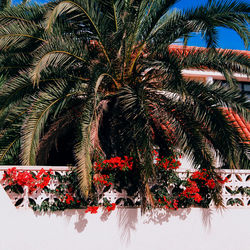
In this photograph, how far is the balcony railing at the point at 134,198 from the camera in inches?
247

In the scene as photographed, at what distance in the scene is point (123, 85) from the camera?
7.04m

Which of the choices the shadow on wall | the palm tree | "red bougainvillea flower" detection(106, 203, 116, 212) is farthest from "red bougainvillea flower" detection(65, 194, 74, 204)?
"red bougainvillea flower" detection(106, 203, 116, 212)

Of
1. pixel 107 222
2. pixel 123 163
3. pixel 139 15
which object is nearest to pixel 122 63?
pixel 139 15

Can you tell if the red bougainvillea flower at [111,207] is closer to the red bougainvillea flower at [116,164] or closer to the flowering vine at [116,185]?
the flowering vine at [116,185]

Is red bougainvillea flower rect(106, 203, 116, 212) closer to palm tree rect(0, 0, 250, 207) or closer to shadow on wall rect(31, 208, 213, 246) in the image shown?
shadow on wall rect(31, 208, 213, 246)

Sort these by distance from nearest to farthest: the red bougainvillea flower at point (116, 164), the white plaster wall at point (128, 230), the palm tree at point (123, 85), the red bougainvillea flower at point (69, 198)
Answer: the white plaster wall at point (128, 230), the red bougainvillea flower at point (69, 198), the palm tree at point (123, 85), the red bougainvillea flower at point (116, 164)

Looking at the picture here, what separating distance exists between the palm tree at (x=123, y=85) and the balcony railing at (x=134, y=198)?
358mm

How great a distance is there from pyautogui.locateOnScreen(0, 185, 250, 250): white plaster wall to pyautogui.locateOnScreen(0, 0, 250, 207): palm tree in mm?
900

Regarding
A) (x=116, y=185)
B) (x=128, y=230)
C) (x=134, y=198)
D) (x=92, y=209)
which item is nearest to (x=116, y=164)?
(x=116, y=185)

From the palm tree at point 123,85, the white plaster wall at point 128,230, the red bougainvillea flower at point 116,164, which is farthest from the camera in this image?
the red bougainvillea flower at point 116,164

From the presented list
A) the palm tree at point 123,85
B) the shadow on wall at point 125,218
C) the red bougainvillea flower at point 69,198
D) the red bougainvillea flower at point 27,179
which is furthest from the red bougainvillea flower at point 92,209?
the red bougainvillea flower at point 27,179

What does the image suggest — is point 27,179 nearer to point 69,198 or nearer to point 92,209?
point 69,198

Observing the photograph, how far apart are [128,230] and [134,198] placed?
67 cm

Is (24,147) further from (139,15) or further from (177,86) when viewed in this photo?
(139,15)
